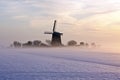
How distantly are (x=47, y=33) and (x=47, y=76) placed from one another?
50.2 metres

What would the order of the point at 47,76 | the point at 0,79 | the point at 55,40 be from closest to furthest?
the point at 0,79, the point at 47,76, the point at 55,40

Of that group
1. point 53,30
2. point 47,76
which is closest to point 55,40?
point 53,30

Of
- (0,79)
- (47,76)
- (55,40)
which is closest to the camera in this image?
(0,79)

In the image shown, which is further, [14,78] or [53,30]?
[53,30]

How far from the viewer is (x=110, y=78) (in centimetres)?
1386

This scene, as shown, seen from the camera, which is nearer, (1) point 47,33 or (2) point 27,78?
(2) point 27,78

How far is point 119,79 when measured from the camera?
44.6ft

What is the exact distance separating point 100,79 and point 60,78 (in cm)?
195

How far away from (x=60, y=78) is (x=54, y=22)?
5310cm

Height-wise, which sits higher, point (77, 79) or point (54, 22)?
point (54, 22)

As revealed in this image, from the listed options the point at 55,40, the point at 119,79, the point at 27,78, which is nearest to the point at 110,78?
the point at 119,79

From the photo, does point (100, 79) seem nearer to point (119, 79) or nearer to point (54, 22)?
point (119, 79)

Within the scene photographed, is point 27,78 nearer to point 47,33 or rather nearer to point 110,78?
point 110,78

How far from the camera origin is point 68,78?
14000 mm
